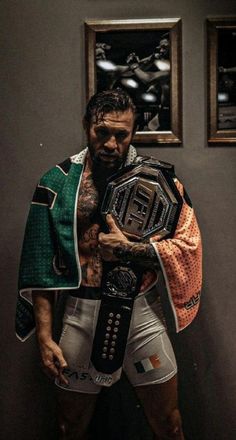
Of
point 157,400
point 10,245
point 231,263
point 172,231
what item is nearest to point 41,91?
point 10,245

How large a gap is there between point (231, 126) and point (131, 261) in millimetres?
685

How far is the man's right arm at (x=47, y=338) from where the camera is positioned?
1739 mm

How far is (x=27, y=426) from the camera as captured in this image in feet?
7.05

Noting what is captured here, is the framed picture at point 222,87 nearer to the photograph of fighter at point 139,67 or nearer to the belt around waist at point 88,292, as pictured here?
the photograph of fighter at point 139,67

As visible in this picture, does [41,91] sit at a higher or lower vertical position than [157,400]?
higher

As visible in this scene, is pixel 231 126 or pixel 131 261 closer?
pixel 131 261

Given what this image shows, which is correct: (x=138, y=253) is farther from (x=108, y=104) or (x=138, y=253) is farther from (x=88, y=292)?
(x=108, y=104)

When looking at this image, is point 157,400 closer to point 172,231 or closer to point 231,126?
point 172,231

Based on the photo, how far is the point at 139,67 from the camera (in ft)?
6.71

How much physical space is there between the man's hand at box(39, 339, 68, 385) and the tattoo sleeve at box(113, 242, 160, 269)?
0.35 meters

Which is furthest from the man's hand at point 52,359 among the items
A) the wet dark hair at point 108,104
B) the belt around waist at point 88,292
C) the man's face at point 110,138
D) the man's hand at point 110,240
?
the wet dark hair at point 108,104

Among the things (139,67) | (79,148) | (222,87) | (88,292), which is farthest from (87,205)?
(222,87)

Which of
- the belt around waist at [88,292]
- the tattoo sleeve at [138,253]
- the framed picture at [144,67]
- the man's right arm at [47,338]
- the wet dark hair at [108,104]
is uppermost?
the framed picture at [144,67]

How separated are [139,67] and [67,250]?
29.7 inches
